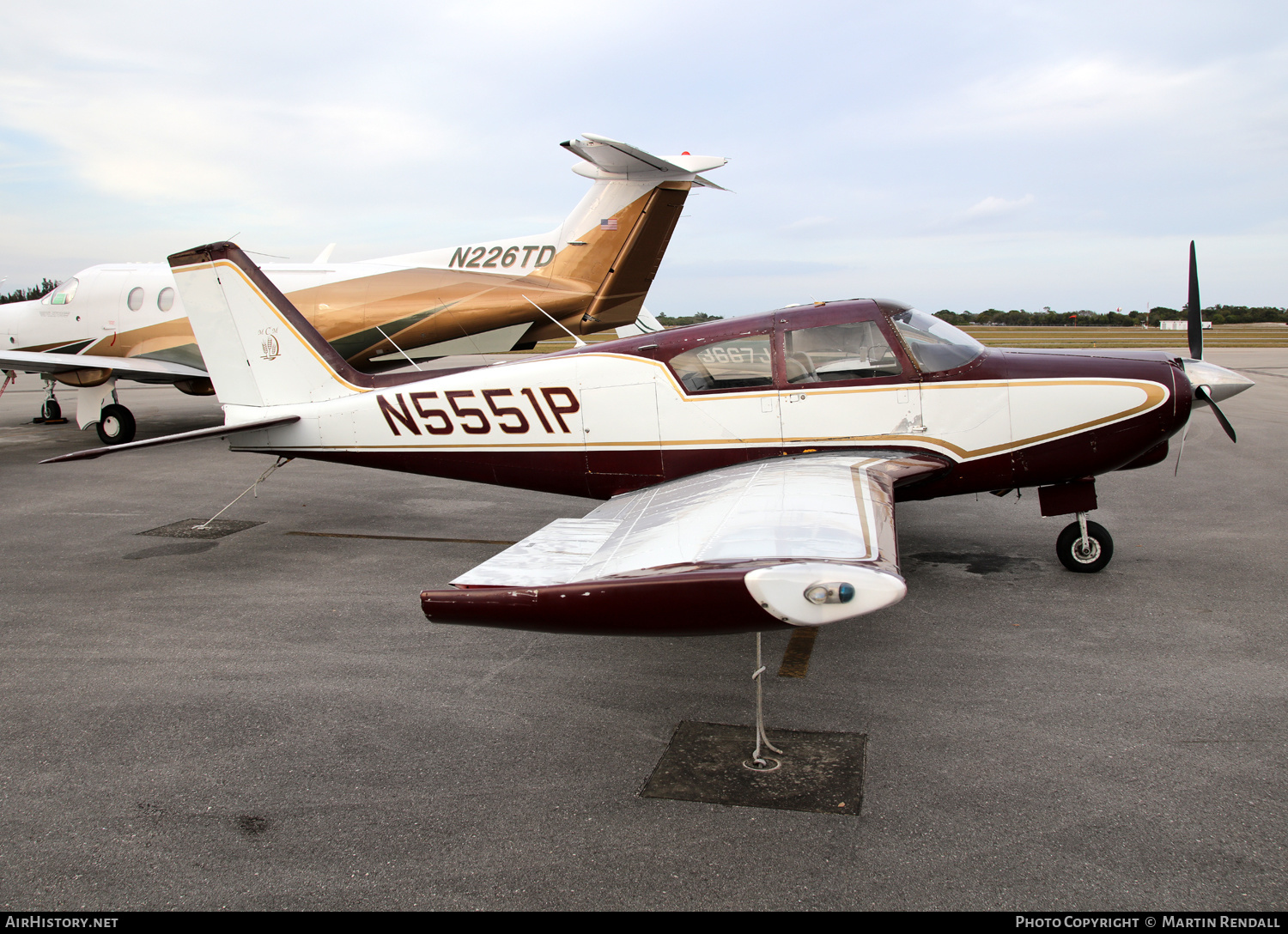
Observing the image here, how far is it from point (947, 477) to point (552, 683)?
330cm

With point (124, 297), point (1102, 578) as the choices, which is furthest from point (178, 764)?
point (124, 297)

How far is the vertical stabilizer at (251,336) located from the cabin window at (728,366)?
10.9 ft

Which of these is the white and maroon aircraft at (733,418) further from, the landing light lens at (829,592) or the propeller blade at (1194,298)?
the landing light lens at (829,592)

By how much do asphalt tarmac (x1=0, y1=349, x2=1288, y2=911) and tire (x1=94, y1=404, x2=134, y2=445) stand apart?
25.7ft

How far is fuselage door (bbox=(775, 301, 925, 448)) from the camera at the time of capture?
5934mm

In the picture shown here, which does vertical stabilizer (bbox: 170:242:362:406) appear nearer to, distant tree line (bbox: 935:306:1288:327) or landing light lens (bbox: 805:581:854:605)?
landing light lens (bbox: 805:581:854:605)

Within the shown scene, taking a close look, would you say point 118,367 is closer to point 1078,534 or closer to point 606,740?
point 606,740

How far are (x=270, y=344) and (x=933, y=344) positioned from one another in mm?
5966

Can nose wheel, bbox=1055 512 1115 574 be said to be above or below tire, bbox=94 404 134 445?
below

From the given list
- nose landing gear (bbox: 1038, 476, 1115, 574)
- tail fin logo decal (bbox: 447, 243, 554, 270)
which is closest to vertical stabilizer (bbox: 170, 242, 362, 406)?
nose landing gear (bbox: 1038, 476, 1115, 574)

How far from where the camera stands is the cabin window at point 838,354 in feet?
19.7

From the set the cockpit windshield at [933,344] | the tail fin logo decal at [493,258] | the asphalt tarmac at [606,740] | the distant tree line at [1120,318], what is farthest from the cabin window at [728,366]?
the distant tree line at [1120,318]

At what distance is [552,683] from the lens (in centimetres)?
465
